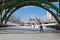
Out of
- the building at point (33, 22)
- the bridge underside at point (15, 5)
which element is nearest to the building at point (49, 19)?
the bridge underside at point (15, 5)

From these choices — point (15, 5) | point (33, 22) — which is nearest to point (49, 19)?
point (33, 22)

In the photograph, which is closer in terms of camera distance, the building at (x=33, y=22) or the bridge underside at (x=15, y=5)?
the bridge underside at (x=15, y=5)

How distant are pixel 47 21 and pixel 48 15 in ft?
7.15

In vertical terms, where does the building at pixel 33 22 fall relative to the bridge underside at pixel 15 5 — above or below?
below


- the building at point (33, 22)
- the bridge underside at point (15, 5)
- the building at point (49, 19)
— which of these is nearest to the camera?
the bridge underside at point (15, 5)

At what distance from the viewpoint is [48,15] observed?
2344 inches

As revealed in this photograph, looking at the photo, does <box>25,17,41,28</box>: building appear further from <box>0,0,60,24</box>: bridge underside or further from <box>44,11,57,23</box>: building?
<box>0,0,60,24</box>: bridge underside

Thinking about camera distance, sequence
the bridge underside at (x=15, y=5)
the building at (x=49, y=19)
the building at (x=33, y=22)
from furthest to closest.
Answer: the building at (x=33, y=22) < the building at (x=49, y=19) < the bridge underside at (x=15, y=5)

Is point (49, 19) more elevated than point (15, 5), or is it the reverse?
point (15, 5)

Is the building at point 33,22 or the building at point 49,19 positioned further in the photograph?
the building at point 33,22

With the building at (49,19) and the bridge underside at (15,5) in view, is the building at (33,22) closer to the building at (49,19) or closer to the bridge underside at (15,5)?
the building at (49,19)

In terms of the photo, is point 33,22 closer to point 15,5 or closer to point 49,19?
point 49,19

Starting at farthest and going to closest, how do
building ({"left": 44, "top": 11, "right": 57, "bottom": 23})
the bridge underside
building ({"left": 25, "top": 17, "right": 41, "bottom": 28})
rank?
building ({"left": 25, "top": 17, "right": 41, "bottom": 28}), building ({"left": 44, "top": 11, "right": 57, "bottom": 23}), the bridge underside

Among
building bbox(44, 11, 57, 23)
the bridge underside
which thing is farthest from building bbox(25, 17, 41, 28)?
the bridge underside
